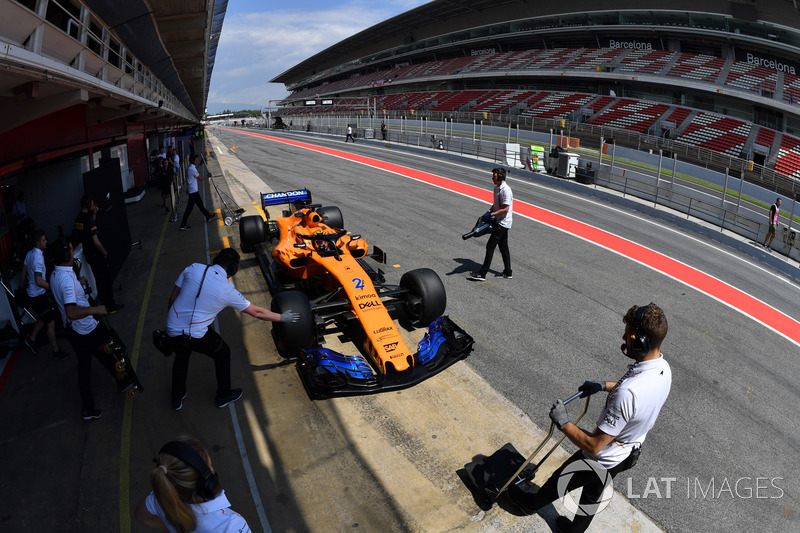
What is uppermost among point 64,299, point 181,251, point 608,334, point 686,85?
point 686,85

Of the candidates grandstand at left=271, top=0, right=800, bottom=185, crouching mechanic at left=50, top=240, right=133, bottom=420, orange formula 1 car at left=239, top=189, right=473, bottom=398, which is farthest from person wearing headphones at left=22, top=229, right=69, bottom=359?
grandstand at left=271, top=0, right=800, bottom=185

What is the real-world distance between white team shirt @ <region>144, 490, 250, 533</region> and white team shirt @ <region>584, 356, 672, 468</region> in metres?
2.16

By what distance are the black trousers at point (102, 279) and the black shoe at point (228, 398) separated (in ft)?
12.2

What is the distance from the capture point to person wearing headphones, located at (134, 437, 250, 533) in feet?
6.51

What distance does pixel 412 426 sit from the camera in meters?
4.77

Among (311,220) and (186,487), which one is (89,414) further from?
(311,220)

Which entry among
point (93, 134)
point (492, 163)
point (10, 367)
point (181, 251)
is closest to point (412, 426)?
point (10, 367)

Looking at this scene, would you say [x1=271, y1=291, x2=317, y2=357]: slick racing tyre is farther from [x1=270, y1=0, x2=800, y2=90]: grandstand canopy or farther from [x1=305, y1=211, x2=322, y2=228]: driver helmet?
[x1=270, y1=0, x2=800, y2=90]: grandstand canopy

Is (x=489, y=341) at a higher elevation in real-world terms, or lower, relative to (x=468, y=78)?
lower

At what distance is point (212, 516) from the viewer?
2115mm

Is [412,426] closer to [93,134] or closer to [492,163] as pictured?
[93,134]

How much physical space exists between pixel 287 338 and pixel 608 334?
4.80m

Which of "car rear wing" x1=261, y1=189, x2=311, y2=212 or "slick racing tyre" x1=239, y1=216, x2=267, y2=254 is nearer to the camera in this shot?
"slick racing tyre" x1=239, y1=216, x2=267, y2=254

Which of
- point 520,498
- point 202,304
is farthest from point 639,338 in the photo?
point 202,304
